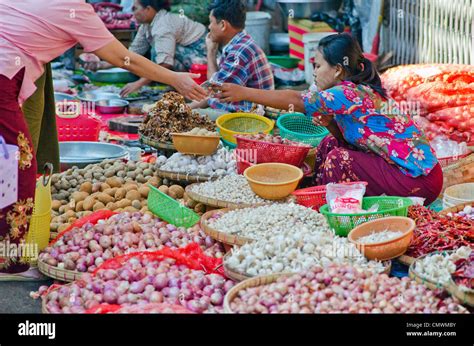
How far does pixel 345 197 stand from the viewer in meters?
4.25

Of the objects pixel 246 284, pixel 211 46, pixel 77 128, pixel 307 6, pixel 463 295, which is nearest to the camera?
pixel 463 295

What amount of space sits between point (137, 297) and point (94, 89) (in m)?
5.20

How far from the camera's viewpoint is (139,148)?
629 centimetres

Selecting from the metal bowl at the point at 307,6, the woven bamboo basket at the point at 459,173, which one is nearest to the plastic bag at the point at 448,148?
the woven bamboo basket at the point at 459,173

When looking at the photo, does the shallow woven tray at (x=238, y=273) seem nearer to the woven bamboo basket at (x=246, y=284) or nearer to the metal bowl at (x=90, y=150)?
the woven bamboo basket at (x=246, y=284)

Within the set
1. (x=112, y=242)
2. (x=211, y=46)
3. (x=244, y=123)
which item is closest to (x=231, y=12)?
(x=211, y=46)

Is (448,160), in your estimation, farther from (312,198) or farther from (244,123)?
(244,123)

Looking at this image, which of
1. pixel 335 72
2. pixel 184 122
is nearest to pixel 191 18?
pixel 184 122

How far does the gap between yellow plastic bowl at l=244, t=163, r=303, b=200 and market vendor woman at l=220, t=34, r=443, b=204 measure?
0.30 m

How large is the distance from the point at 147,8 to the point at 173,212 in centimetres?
418

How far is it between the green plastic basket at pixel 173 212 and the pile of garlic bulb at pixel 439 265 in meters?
1.38

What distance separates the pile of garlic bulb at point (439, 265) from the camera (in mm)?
3576
